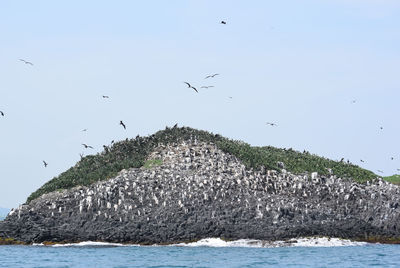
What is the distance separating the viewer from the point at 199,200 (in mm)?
56531

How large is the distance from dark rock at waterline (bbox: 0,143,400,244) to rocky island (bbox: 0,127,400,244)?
8cm

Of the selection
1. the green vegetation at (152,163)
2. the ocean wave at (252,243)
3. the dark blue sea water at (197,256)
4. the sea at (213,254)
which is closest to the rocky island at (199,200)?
the green vegetation at (152,163)

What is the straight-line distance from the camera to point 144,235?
54531mm

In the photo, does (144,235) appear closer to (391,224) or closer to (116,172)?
(116,172)

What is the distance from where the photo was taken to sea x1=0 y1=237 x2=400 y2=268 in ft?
138

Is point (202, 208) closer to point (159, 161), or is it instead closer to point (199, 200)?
point (199, 200)

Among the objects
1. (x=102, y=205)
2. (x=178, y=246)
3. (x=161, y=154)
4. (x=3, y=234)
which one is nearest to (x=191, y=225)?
(x=178, y=246)

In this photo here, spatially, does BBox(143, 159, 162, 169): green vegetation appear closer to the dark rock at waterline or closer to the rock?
the dark rock at waterline

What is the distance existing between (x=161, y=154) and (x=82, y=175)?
24.5ft

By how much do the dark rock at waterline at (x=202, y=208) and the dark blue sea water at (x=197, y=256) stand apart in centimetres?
270

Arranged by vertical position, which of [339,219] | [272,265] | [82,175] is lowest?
[272,265]

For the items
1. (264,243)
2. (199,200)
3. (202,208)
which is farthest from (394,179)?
(202,208)

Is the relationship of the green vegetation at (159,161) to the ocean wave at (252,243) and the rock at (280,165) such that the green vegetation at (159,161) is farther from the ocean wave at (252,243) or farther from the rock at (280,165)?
the ocean wave at (252,243)

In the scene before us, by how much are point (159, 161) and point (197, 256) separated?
18570 mm
